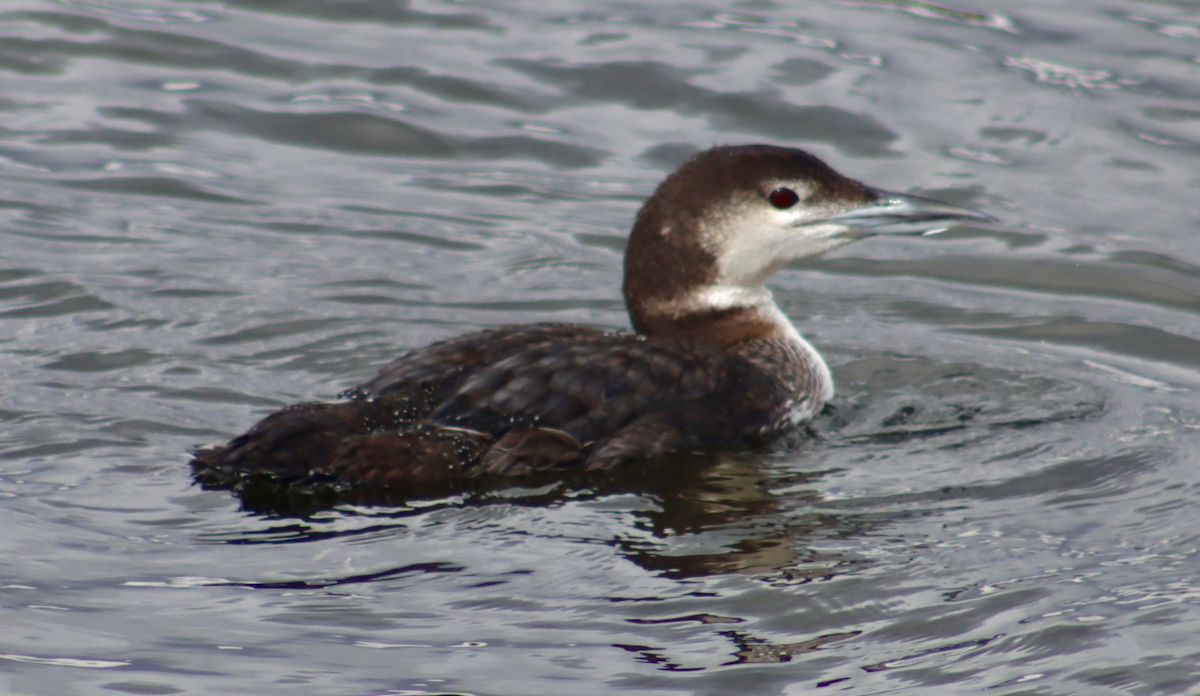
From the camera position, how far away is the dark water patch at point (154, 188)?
852 centimetres

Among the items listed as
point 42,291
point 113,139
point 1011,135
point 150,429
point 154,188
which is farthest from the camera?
point 1011,135

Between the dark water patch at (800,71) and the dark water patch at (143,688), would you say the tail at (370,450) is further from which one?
the dark water patch at (800,71)

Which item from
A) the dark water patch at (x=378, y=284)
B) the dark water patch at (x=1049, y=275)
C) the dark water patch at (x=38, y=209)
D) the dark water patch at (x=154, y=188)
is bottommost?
the dark water patch at (x=378, y=284)

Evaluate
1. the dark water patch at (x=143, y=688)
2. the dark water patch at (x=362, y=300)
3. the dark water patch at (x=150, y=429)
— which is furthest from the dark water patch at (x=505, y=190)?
the dark water patch at (x=143, y=688)

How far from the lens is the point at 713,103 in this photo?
9938 millimetres

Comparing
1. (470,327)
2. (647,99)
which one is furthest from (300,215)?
(647,99)

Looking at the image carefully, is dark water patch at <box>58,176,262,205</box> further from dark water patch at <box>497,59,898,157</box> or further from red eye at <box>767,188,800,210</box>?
red eye at <box>767,188,800,210</box>

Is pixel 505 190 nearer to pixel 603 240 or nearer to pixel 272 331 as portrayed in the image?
pixel 603 240

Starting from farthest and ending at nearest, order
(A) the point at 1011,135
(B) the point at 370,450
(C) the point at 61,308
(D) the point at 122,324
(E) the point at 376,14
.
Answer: (E) the point at 376,14 → (A) the point at 1011,135 → (C) the point at 61,308 → (D) the point at 122,324 → (B) the point at 370,450

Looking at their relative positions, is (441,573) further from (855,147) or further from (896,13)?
(896,13)

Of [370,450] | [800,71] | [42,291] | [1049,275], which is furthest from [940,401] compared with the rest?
[800,71]

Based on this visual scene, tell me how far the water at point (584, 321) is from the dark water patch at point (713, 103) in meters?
0.03

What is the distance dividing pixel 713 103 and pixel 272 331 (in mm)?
3854

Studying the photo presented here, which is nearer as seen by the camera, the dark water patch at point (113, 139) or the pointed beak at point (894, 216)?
the pointed beak at point (894, 216)
